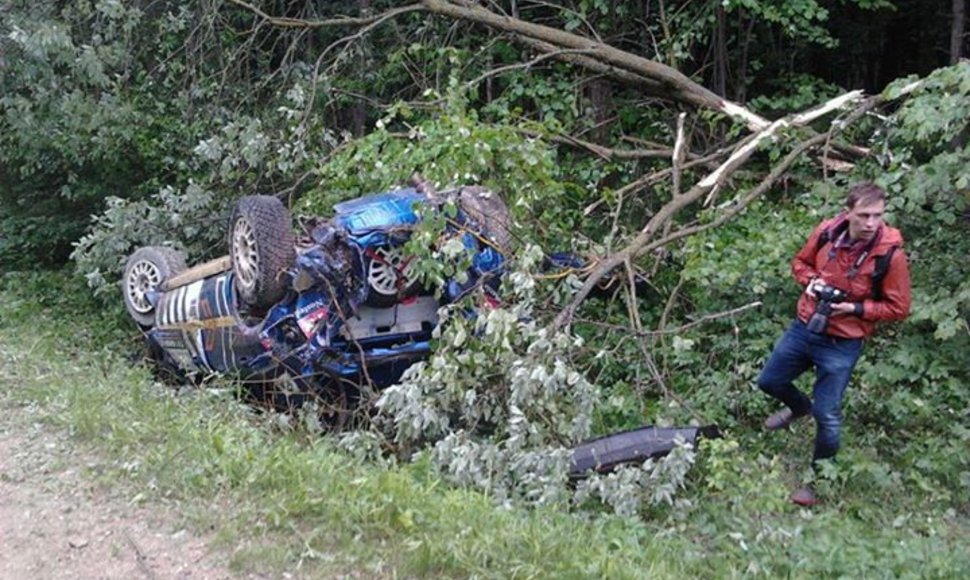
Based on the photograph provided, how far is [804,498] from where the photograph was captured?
5.04 metres

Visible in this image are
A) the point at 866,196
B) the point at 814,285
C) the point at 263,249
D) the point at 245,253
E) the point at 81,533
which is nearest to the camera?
the point at 81,533

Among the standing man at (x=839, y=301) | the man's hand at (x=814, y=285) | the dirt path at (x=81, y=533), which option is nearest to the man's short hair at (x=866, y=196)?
the standing man at (x=839, y=301)

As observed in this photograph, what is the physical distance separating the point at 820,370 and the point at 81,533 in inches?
141

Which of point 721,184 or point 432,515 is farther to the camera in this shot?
point 721,184

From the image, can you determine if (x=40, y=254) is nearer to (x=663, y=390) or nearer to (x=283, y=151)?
(x=283, y=151)

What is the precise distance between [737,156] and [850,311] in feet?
10.6

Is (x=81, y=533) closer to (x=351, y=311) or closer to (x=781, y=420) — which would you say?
(x=351, y=311)

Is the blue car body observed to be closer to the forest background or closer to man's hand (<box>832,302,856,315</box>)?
the forest background

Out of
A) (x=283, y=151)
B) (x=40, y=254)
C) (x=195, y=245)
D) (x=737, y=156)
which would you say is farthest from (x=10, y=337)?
(x=737, y=156)

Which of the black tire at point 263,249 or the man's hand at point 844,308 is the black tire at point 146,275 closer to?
the black tire at point 263,249

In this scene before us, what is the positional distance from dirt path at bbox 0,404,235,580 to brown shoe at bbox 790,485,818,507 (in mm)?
2933

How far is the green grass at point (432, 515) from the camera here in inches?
146

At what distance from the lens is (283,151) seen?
916 centimetres

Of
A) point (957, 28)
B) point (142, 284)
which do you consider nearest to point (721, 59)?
point (957, 28)
